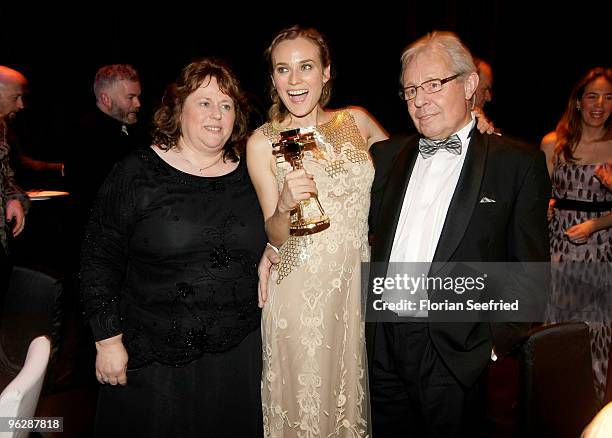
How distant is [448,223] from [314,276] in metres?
0.60

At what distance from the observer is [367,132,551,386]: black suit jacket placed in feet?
7.12

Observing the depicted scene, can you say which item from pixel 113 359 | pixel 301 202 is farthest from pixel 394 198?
pixel 113 359

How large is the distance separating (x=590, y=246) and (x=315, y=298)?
2.24m

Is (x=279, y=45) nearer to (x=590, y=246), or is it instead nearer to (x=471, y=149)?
(x=471, y=149)

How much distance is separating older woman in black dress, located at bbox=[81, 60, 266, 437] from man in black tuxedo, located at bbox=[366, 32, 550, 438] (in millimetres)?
582

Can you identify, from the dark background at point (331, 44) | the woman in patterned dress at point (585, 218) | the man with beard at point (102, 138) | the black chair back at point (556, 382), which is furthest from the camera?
the dark background at point (331, 44)

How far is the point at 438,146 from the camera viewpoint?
230 centimetres

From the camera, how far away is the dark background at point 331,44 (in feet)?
21.2

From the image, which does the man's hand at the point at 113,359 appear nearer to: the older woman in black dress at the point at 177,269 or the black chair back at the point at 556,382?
the older woman in black dress at the point at 177,269

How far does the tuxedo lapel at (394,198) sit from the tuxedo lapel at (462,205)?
0.72 feet

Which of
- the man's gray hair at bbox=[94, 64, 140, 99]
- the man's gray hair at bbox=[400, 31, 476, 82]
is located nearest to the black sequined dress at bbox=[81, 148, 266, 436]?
the man's gray hair at bbox=[400, 31, 476, 82]

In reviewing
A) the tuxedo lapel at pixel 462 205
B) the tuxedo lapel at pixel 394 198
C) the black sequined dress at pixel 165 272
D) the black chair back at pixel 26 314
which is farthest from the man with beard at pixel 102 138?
the tuxedo lapel at pixel 462 205

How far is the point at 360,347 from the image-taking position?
255cm

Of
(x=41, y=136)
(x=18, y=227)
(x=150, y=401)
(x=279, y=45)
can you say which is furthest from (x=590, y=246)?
(x=41, y=136)
